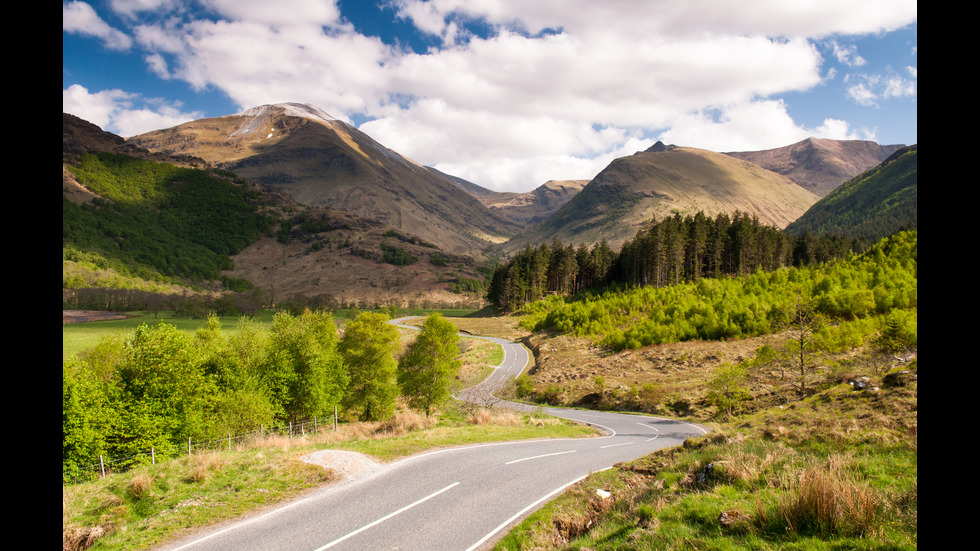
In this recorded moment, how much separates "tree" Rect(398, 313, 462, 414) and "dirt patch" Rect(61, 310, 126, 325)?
126624 mm

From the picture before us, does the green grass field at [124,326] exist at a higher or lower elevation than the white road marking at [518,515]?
lower

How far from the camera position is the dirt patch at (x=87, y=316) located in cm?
11831

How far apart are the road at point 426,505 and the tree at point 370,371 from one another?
23272mm

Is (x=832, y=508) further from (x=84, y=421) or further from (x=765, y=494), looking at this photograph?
(x=84, y=421)

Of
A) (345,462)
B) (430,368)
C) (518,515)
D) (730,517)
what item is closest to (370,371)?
(430,368)

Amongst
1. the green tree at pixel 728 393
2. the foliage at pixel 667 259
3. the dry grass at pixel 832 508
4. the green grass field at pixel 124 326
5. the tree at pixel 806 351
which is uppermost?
the foliage at pixel 667 259

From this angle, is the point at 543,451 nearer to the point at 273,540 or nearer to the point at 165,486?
the point at 273,540

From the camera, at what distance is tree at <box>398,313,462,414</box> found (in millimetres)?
39312

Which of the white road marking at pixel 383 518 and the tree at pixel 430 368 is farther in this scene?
the tree at pixel 430 368

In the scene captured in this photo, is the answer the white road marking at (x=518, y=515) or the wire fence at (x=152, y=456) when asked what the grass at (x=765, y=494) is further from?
the wire fence at (x=152, y=456)

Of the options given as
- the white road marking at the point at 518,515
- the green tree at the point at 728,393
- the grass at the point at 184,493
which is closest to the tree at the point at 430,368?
the grass at the point at 184,493

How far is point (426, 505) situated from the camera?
12047 millimetres
